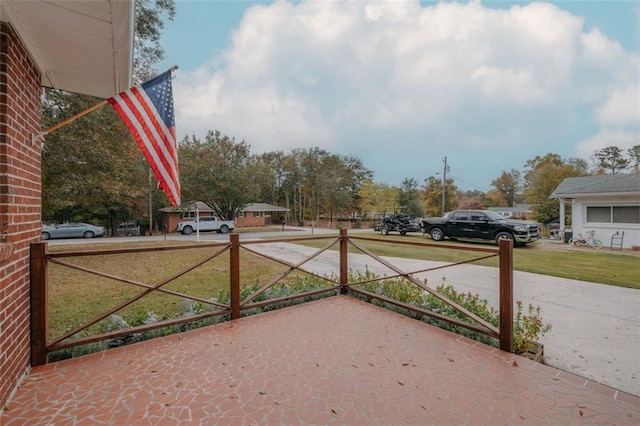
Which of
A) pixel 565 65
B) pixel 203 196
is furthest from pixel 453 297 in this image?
pixel 203 196

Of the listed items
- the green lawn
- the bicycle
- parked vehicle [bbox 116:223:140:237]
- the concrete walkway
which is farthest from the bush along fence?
parked vehicle [bbox 116:223:140:237]

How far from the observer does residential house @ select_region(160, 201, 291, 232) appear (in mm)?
24719

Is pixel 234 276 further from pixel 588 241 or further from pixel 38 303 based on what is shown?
pixel 588 241

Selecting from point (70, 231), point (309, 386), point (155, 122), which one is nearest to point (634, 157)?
point (309, 386)

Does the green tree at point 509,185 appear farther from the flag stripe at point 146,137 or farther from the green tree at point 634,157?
the flag stripe at point 146,137

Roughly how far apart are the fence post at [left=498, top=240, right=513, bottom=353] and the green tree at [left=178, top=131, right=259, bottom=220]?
20881 mm

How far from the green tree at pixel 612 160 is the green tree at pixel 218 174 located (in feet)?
112

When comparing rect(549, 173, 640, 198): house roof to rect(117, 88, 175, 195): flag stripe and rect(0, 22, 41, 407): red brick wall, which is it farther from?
rect(0, 22, 41, 407): red brick wall

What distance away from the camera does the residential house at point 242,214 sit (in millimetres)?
24719

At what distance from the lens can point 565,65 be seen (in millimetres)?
7184

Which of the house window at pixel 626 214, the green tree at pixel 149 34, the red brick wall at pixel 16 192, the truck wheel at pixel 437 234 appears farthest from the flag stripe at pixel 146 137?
the house window at pixel 626 214

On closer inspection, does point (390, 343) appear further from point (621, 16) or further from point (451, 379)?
point (621, 16)

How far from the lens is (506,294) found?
260 centimetres

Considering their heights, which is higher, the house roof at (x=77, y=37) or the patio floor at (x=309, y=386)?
the house roof at (x=77, y=37)
